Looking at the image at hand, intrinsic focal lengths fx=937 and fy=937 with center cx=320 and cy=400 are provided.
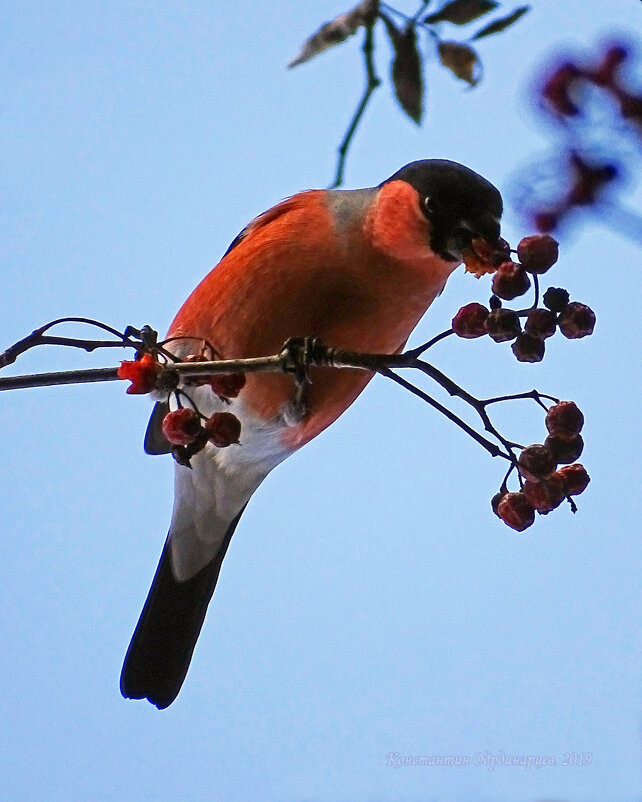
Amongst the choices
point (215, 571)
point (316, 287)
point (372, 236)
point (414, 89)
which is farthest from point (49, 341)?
point (215, 571)

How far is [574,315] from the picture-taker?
52.6 inches

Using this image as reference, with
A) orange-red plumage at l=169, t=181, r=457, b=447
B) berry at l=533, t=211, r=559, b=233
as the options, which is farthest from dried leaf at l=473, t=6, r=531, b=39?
orange-red plumage at l=169, t=181, r=457, b=447

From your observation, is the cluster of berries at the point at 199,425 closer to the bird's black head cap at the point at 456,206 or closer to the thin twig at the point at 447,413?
the thin twig at the point at 447,413

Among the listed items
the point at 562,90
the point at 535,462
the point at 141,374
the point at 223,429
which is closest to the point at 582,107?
the point at 562,90

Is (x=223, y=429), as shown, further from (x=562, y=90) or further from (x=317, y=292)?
(x=562, y=90)

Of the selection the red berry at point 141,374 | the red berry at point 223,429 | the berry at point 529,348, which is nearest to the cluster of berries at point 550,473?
the berry at point 529,348

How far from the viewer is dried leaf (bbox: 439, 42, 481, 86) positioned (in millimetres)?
1146

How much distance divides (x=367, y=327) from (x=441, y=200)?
316 mm

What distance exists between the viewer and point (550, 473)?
1.39 m

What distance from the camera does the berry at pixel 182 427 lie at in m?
1.52

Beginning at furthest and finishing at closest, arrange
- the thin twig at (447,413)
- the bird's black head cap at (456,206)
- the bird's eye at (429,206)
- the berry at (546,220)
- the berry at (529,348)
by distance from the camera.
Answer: the bird's eye at (429,206), the bird's black head cap at (456,206), the berry at (529,348), the thin twig at (447,413), the berry at (546,220)

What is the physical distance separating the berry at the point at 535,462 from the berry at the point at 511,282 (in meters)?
0.22

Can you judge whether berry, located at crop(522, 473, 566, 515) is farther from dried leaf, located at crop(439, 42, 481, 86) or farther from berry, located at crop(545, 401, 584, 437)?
dried leaf, located at crop(439, 42, 481, 86)

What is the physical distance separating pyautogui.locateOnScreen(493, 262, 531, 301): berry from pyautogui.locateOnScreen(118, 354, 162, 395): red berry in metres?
0.51
